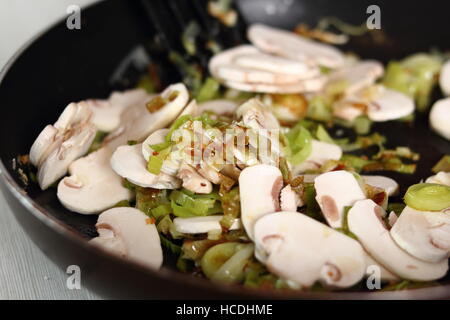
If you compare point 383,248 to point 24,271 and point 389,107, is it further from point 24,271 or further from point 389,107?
point 24,271

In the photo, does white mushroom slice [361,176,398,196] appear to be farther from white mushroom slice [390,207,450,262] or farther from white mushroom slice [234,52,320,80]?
white mushroom slice [234,52,320,80]

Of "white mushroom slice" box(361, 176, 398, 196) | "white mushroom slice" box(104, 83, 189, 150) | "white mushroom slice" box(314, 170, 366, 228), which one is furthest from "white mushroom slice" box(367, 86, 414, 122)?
"white mushroom slice" box(104, 83, 189, 150)

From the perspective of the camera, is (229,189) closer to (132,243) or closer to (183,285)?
(132,243)

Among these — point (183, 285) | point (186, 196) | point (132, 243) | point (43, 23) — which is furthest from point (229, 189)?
point (43, 23)

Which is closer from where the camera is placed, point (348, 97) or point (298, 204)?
point (298, 204)

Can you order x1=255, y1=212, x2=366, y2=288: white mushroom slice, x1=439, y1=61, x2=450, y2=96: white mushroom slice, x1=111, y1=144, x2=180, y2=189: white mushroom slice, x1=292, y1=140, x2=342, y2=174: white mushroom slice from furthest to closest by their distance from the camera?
1. x1=439, y1=61, x2=450, y2=96: white mushroom slice
2. x1=292, y1=140, x2=342, y2=174: white mushroom slice
3. x1=111, y1=144, x2=180, y2=189: white mushroom slice
4. x1=255, y1=212, x2=366, y2=288: white mushroom slice

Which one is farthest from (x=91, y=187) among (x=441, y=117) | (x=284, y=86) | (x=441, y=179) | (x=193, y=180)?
(x=441, y=117)
